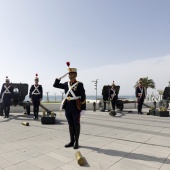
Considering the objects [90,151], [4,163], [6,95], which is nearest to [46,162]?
[4,163]

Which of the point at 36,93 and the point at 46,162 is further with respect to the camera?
the point at 36,93

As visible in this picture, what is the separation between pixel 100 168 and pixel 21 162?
1583 mm

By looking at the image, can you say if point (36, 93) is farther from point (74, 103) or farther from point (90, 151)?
point (90, 151)

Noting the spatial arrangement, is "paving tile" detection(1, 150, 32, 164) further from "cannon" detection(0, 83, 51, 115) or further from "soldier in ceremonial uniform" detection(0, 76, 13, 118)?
"cannon" detection(0, 83, 51, 115)

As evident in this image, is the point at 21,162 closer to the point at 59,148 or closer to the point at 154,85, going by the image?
the point at 59,148

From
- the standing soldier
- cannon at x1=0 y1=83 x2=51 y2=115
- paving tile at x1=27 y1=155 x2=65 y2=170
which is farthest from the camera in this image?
cannon at x1=0 y1=83 x2=51 y2=115

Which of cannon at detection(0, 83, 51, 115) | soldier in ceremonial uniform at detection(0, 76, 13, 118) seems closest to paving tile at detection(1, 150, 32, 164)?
soldier in ceremonial uniform at detection(0, 76, 13, 118)

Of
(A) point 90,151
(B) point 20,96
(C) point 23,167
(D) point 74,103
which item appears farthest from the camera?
(B) point 20,96


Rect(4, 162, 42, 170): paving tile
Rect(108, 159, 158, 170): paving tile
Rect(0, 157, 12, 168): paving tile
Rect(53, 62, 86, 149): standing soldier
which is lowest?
Rect(108, 159, 158, 170): paving tile

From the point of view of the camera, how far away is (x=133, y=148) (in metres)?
5.67

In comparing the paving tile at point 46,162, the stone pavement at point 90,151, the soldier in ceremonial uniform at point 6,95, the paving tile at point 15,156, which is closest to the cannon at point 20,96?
the soldier in ceremonial uniform at point 6,95

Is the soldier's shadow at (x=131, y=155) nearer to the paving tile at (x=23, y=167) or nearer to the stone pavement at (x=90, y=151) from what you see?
the stone pavement at (x=90, y=151)

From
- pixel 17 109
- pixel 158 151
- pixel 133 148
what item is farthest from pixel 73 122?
pixel 17 109

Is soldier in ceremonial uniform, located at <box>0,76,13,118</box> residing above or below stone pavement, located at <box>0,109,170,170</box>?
above
